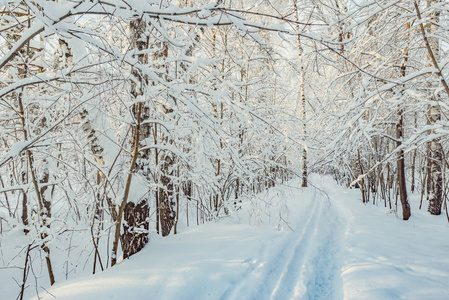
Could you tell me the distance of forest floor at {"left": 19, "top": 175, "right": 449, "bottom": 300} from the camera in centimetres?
271

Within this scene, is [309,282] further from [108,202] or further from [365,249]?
[108,202]

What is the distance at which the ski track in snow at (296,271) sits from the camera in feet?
9.76

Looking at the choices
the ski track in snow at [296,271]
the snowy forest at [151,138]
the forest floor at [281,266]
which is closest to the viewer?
the snowy forest at [151,138]

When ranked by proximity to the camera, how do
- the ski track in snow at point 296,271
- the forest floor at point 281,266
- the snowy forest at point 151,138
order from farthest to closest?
the ski track in snow at point 296,271 → the forest floor at point 281,266 → the snowy forest at point 151,138

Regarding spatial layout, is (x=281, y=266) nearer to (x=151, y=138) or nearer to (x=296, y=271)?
(x=296, y=271)

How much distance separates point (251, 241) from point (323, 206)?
5029mm

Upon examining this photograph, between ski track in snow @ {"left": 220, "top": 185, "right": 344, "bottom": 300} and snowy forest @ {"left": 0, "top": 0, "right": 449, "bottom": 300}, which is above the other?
snowy forest @ {"left": 0, "top": 0, "right": 449, "bottom": 300}

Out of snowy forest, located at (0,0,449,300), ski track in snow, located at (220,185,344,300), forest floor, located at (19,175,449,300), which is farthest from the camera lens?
ski track in snow, located at (220,185,344,300)

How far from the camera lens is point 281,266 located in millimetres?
3621

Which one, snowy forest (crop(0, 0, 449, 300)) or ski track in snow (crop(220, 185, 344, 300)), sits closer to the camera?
snowy forest (crop(0, 0, 449, 300))

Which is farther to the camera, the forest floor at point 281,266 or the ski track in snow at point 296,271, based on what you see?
the ski track in snow at point 296,271

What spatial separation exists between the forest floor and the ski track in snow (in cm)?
1

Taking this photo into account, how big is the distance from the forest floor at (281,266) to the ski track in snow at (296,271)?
13 mm

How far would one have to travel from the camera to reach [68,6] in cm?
151
